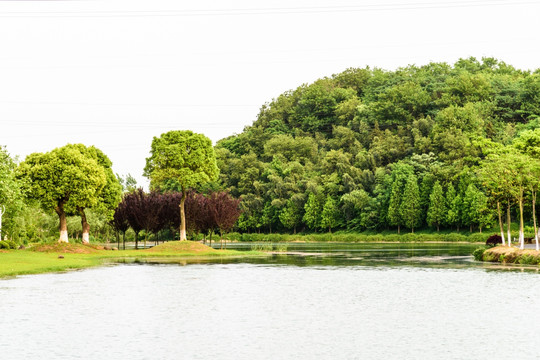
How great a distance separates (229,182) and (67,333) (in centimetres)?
15721

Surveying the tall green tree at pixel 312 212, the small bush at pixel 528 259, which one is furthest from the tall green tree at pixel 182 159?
the tall green tree at pixel 312 212

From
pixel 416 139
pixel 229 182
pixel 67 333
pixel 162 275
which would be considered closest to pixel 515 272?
pixel 162 275

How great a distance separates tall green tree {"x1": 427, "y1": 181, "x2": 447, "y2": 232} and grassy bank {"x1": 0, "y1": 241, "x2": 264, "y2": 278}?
52464 mm

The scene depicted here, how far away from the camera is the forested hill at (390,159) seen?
136625 millimetres

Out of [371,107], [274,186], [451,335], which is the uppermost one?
[371,107]

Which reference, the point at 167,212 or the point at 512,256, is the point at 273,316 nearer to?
the point at 512,256

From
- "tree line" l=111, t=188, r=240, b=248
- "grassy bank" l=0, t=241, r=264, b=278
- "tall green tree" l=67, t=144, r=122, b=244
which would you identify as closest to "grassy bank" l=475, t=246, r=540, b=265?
"grassy bank" l=0, t=241, r=264, b=278

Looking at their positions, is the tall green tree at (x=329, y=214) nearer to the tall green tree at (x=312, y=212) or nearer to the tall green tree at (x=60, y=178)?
the tall green tree at (x=312, y=212)

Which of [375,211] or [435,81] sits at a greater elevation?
[435,81]

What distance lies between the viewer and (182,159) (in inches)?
3314

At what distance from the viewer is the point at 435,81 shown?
610 feet

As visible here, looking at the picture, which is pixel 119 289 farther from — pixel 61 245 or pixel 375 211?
pixel 375 211

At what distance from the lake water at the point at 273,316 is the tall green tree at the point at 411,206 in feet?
273

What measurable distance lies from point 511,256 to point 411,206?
72.1 m
